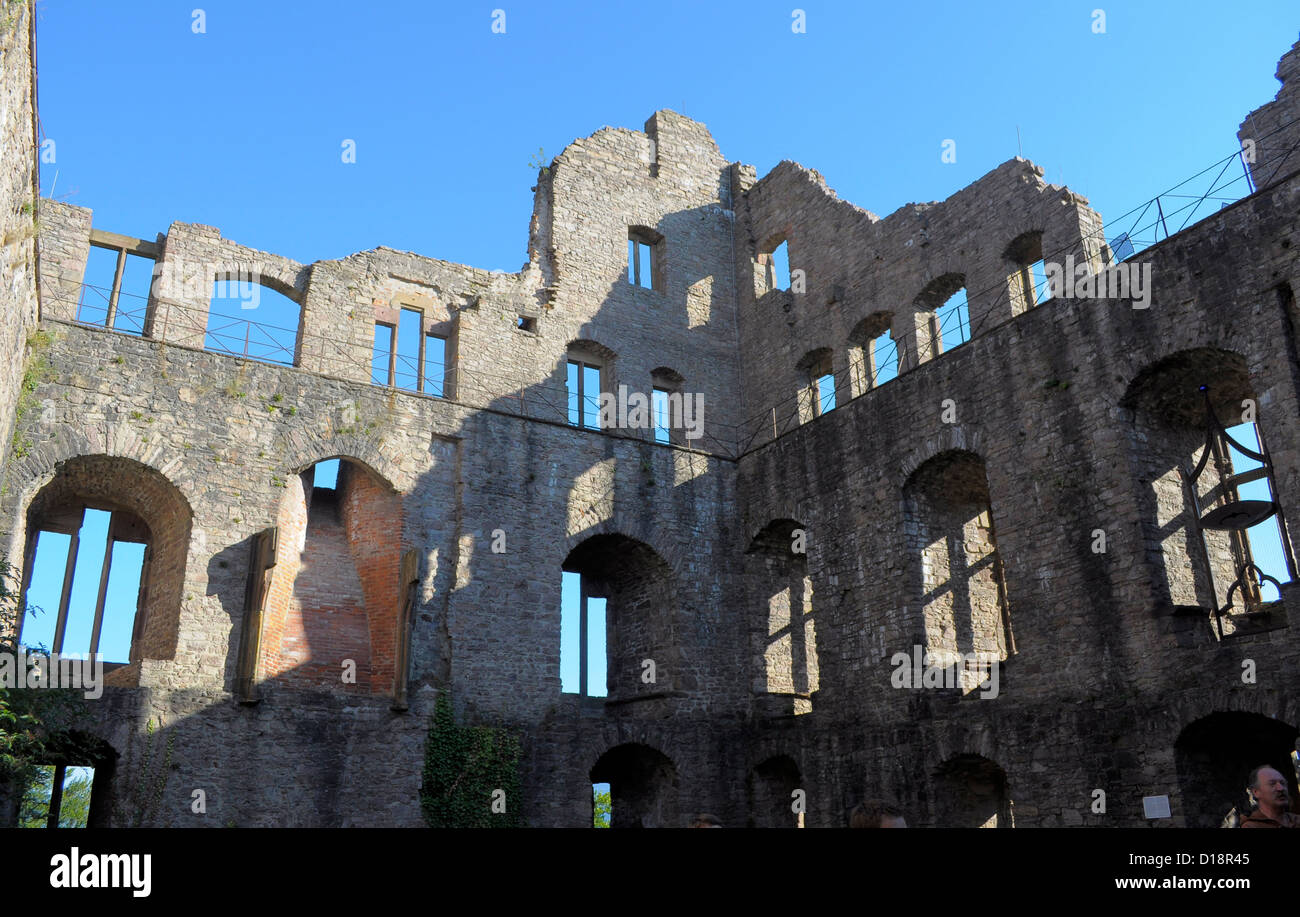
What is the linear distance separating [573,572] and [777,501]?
4.09 metres

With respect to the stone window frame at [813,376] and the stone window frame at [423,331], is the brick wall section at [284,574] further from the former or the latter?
the stone window frame at [813,376]

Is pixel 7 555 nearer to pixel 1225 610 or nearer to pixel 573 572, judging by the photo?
pixel 573 572

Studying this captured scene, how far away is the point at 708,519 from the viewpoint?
18.3 m

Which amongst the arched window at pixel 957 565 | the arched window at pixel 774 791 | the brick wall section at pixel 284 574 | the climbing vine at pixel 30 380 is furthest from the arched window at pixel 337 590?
the arched window at pixel 957 565

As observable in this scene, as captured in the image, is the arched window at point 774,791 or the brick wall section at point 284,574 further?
the arched window at point 774,791

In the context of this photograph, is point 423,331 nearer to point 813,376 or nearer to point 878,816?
point 813,376

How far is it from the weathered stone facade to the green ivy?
25 centimetres

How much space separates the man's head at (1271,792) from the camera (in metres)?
4.67

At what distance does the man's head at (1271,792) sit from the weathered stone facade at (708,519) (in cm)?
657

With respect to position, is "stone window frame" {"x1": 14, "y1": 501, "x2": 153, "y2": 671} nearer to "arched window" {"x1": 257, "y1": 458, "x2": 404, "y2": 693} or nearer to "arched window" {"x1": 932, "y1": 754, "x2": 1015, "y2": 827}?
"arched window" {"x1": 257, "y1": 458, "x2": 404, "y2": 693}

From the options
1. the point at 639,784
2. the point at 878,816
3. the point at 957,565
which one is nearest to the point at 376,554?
the point at 639,784

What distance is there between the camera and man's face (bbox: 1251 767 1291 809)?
467 cm

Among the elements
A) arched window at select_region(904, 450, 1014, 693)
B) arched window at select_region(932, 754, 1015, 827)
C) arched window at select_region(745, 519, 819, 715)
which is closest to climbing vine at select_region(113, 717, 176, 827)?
arched window at select_region(745, 519, 819, 715)

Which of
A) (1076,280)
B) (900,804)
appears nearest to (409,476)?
(900,804)
